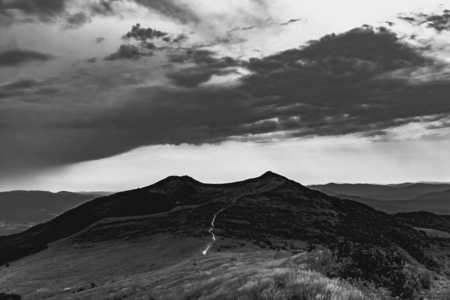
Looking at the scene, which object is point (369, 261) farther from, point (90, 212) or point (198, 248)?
point (90, 212)

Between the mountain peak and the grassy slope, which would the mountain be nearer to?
the grassy slope

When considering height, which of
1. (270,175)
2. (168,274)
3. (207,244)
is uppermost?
(270,175)

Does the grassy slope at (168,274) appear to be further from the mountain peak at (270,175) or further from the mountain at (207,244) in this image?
the mountain peak at (270,175)

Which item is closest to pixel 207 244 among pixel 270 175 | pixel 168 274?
pixel 168 274

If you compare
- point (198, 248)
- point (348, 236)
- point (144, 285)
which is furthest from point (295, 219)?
point (144, 285)

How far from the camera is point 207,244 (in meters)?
76.3

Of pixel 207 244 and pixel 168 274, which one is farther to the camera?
pixel 207 244

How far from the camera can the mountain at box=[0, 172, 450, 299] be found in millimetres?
19859

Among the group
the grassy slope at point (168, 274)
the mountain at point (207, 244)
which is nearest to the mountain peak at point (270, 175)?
the mountain at point (207, 244)

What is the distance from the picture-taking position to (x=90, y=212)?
15750 cm

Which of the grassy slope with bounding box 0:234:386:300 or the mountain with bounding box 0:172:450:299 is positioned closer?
the grassy slope with bounding box 0:234:386:300

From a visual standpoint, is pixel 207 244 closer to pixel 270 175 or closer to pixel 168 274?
pixel 168 274

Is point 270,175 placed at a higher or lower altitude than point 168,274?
higher

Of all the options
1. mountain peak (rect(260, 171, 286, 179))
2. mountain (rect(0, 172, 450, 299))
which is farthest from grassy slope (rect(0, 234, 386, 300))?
mountain peak (rect(260, 171, 286, 179))
